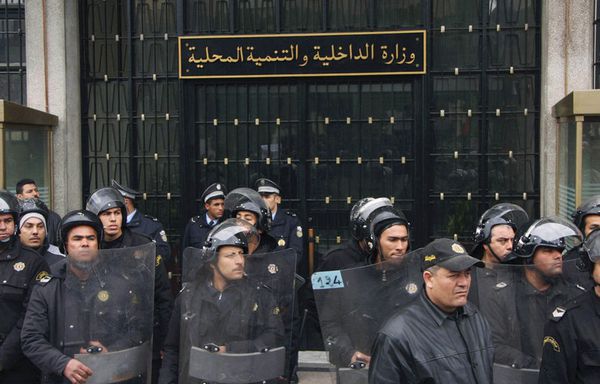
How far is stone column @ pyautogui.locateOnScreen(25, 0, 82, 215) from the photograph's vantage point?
8766mm

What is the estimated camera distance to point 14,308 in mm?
4914

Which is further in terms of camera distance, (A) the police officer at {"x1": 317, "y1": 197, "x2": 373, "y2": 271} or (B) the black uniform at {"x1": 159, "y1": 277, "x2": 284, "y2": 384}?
(A) the police officer at {"x1": 317, "y1": 197, "x2": 373, "y2": 271}

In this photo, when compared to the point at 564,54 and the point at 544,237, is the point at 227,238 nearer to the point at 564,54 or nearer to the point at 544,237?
the point at 544,237

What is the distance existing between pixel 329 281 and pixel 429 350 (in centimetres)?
78

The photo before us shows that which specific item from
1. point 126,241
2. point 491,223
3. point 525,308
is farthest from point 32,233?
point 525,308

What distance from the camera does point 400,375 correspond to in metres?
3.30

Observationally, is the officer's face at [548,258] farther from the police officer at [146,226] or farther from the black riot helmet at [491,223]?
the police officer at [146,226]

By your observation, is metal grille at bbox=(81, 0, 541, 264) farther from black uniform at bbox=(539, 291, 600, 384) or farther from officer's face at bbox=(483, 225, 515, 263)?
black uniform at bbox=(539, 291, 600, 384)

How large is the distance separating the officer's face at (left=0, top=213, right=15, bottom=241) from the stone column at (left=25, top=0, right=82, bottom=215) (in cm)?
369

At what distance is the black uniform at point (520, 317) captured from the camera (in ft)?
13.0

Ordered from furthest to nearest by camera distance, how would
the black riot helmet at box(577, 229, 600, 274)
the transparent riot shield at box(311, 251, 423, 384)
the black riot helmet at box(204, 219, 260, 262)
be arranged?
the black riot helmet at box(204, 219, 260, 262) < the transparent riot shield at box(311, 251, 423, 384) < the black riot helmet at box(577, 229, 600, 274)

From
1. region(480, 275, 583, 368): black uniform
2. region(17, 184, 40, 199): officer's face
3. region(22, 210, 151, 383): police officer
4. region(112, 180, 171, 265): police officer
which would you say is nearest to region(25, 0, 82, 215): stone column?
region(17, 184, 40, 199): officer's face

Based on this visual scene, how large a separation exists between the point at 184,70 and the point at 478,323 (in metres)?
5.95

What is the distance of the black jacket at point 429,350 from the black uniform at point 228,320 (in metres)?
0.90
